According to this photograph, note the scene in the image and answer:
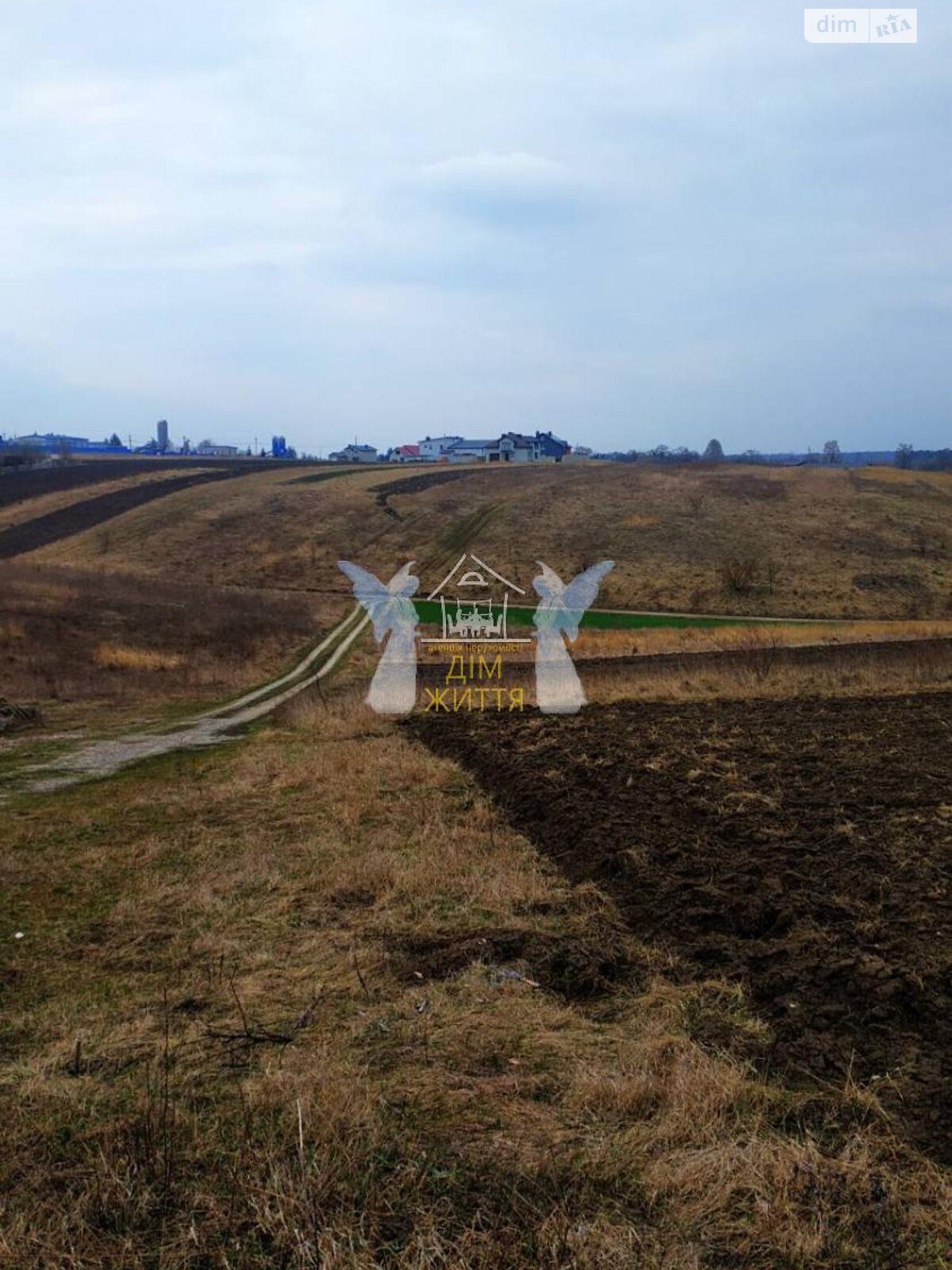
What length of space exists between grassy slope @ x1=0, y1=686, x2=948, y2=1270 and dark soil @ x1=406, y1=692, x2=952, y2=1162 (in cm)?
51

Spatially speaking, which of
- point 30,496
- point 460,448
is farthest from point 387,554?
point 460,448

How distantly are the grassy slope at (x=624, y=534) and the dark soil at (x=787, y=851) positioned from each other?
33278mm

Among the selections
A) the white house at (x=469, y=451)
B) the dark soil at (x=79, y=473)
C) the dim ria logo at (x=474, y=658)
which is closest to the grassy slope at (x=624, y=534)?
the dark soil at (x=79, y=473)

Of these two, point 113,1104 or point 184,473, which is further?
point 184,473

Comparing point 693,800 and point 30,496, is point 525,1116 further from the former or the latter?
point 30,496

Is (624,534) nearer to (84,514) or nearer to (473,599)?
(473,599)

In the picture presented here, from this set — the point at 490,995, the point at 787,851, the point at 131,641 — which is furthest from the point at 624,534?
the point at 490,995

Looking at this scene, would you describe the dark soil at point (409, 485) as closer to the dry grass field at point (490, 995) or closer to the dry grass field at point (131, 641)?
the dry grass field at point (131, 641)

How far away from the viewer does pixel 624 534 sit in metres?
62.9

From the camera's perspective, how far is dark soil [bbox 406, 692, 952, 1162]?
244 inches

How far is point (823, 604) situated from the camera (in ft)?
160

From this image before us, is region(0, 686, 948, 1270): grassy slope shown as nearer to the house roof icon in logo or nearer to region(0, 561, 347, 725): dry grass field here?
region(0, 561, 347, 725): dry grass field

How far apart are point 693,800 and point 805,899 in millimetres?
3571

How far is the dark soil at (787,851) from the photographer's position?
6.19 meters
